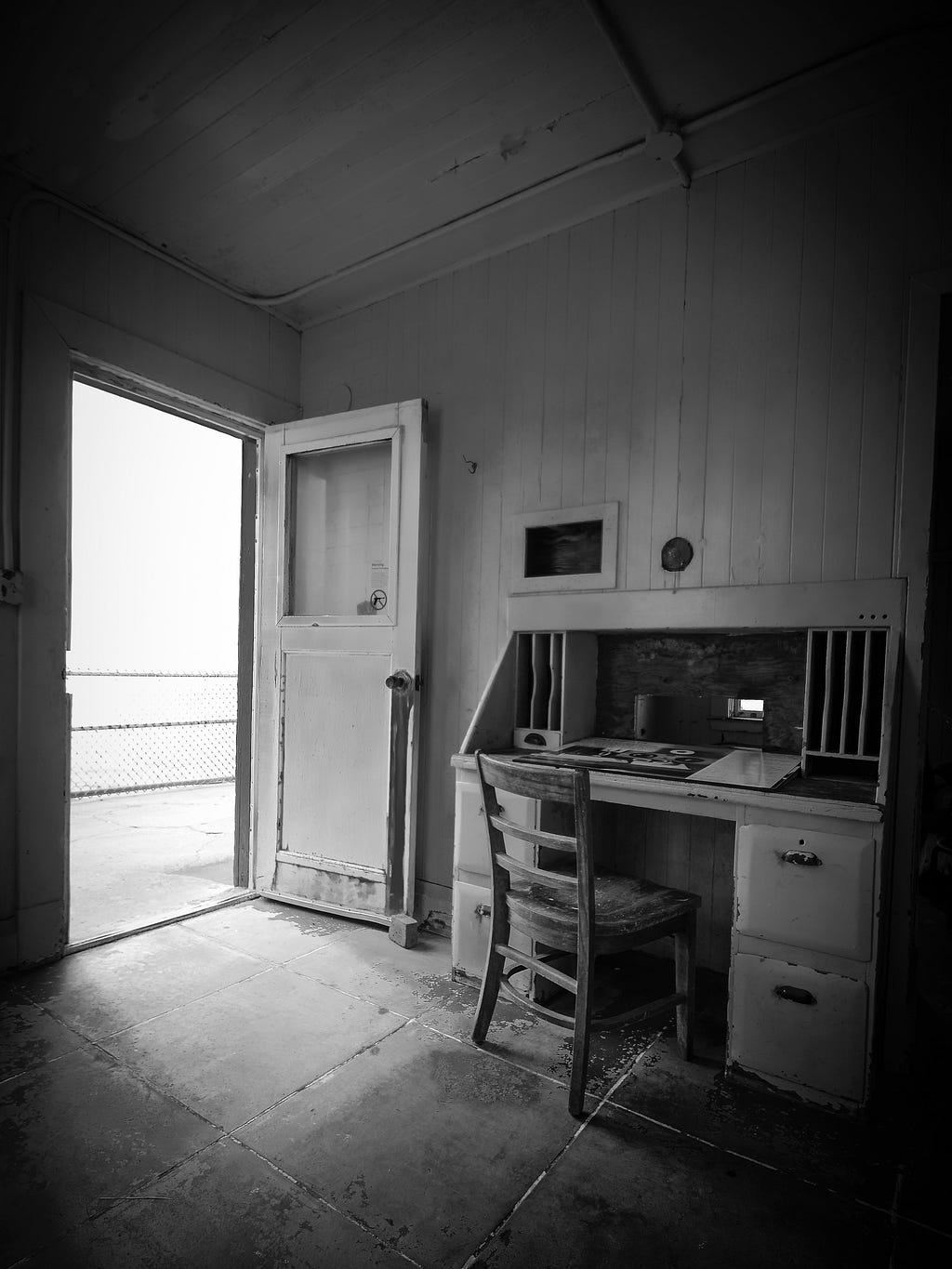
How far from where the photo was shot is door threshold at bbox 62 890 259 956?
8.55 ft

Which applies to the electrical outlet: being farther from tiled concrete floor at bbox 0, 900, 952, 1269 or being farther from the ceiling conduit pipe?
the ceiling conduit pipe

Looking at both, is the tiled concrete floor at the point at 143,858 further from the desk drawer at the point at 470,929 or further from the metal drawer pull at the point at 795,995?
the metal drawer pull at the point at 795,995

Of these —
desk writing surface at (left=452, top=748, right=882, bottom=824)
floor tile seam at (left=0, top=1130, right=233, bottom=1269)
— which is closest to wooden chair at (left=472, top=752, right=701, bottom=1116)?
desk writing surface at (left=452, top=748, right=882, bottom=824)

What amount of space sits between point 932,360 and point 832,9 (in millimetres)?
966

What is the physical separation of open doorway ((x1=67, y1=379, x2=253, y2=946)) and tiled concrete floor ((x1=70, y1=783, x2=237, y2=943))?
0.7 inches

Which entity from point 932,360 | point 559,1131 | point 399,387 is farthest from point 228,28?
point 559,1131

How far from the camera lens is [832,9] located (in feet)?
5.89

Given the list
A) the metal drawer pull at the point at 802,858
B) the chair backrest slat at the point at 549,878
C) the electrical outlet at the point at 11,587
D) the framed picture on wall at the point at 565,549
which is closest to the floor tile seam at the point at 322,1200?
the chair backrest slat at the point at 549,878

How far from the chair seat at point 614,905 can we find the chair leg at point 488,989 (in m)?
0.17

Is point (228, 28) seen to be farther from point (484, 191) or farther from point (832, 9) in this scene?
point (832, 9)

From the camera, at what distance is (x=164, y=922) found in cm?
285

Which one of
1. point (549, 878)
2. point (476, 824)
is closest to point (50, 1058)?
point (476, 824)

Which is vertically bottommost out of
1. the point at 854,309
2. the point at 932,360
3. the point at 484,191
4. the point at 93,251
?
the point at 932,360

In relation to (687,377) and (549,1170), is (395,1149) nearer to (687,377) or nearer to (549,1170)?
(549,1170)
